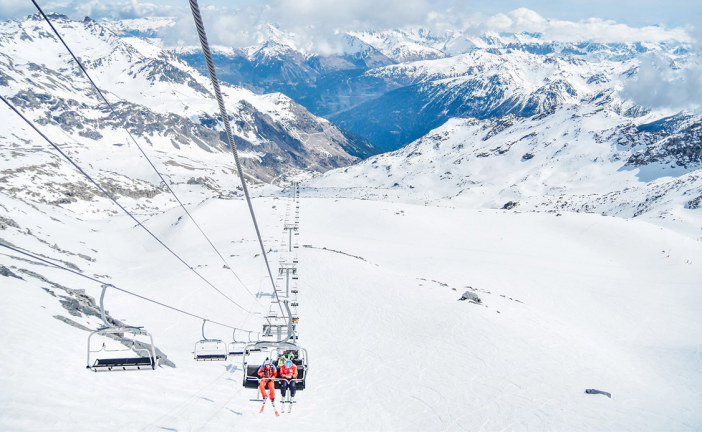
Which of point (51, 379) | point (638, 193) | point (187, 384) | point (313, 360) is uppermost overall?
point (638, 193)

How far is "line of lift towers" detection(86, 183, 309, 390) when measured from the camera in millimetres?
15430

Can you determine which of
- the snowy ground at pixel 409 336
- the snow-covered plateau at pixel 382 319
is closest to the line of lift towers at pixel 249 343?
the snow-covered plateau at pixel 382 319

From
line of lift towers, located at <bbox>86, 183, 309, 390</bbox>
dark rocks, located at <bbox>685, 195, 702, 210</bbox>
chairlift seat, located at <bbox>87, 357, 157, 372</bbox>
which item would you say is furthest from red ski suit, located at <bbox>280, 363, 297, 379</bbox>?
dark rocks, located at <bbox>685, 195, 702, 210</bbox>

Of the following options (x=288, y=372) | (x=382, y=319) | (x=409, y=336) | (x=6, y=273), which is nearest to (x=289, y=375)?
(x=288, y=372)

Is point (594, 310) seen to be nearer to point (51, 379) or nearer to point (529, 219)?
point (529, 219)

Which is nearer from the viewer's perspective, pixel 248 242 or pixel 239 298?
pixel 239 298

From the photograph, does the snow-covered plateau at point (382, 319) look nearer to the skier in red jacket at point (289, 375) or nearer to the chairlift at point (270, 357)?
the chairlift at point (270, 357)

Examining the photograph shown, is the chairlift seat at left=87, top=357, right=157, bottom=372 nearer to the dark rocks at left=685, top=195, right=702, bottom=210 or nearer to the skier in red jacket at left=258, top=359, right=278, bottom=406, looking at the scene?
the skier in red jacket at left=258, top=359, right=278, bottom=406

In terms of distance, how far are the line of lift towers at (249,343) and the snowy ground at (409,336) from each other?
1.48 m

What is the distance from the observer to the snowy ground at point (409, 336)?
61.0ft

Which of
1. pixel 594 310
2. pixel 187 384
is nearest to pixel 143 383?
pixel 187 384

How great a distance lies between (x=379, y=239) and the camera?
80.9 m

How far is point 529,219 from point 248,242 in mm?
62088

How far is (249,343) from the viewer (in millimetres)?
16891
